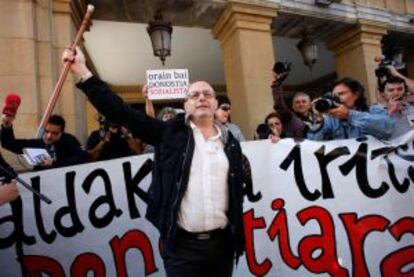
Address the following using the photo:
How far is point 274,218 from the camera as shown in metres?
4.15

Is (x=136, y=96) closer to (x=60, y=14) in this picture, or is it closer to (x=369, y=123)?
(x=60, y=14)

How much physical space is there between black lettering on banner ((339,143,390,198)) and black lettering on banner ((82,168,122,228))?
191 cm

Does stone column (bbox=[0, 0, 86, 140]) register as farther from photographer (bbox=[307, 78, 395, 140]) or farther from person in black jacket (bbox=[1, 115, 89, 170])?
photographer (bbox=[307, 78, 395, 140])

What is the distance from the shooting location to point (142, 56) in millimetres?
10320

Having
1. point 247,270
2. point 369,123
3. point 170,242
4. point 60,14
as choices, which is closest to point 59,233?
point 247,270

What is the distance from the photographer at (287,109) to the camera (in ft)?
14.3

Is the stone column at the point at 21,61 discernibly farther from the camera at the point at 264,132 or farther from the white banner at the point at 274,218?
the camera at the point at 264,132

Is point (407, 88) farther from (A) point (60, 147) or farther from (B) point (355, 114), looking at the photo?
(A) point (60, 147)

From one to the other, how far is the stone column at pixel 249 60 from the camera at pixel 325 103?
3395 mm

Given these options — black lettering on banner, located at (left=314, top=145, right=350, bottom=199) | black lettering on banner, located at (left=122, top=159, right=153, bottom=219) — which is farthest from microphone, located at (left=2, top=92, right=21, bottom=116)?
black lettering on banner, located at (left=314, top=145, right=350, bottom=199)

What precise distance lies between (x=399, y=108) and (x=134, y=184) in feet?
7.33

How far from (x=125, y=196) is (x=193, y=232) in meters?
1.72

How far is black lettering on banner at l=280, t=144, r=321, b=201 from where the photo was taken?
13.7 ft

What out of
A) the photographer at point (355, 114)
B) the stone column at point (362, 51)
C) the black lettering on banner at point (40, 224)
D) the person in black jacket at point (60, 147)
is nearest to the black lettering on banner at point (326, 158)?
the photographer at point (355, 114)
